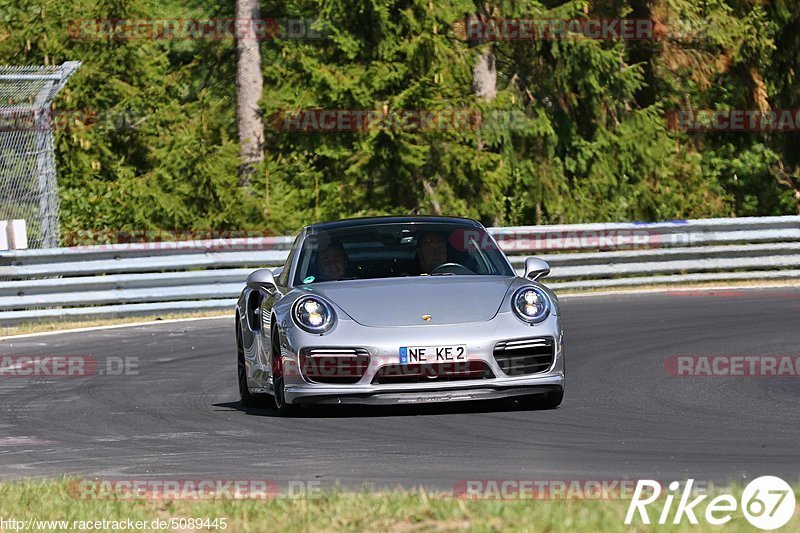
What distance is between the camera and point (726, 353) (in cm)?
1279

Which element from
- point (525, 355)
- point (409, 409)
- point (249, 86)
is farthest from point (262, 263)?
point (525, 355)

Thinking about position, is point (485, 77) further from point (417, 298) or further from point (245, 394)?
point (417, 298)

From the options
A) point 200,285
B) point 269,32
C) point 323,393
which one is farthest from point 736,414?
point 269,32

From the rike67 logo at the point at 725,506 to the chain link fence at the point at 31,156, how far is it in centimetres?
1351

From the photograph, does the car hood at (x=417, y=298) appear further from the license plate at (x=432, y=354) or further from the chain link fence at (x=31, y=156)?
the chain link fence at (x=31, y=156)

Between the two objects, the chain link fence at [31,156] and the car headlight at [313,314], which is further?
the chain link fence at [31,156]

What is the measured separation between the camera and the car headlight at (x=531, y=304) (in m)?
9.20

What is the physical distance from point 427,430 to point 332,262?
182 centimetres

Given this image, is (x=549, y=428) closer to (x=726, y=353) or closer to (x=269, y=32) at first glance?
(x=726, y=353)

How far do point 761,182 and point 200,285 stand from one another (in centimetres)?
1727

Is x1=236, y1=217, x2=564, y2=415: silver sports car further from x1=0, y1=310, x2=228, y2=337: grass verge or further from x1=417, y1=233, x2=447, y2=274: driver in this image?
x1=0, y1=310, x2=228, y2=337: grass verge

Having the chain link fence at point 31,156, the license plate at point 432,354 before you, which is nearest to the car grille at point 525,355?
the license plate at point 432,354

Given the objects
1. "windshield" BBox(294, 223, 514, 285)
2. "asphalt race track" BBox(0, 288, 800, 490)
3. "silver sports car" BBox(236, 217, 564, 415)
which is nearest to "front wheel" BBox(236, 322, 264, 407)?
"asphalt race track" BBox(0, 288, 800, 490)

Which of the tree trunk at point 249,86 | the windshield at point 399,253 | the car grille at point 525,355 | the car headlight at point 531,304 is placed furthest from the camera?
the tree trunk at point 249,86
